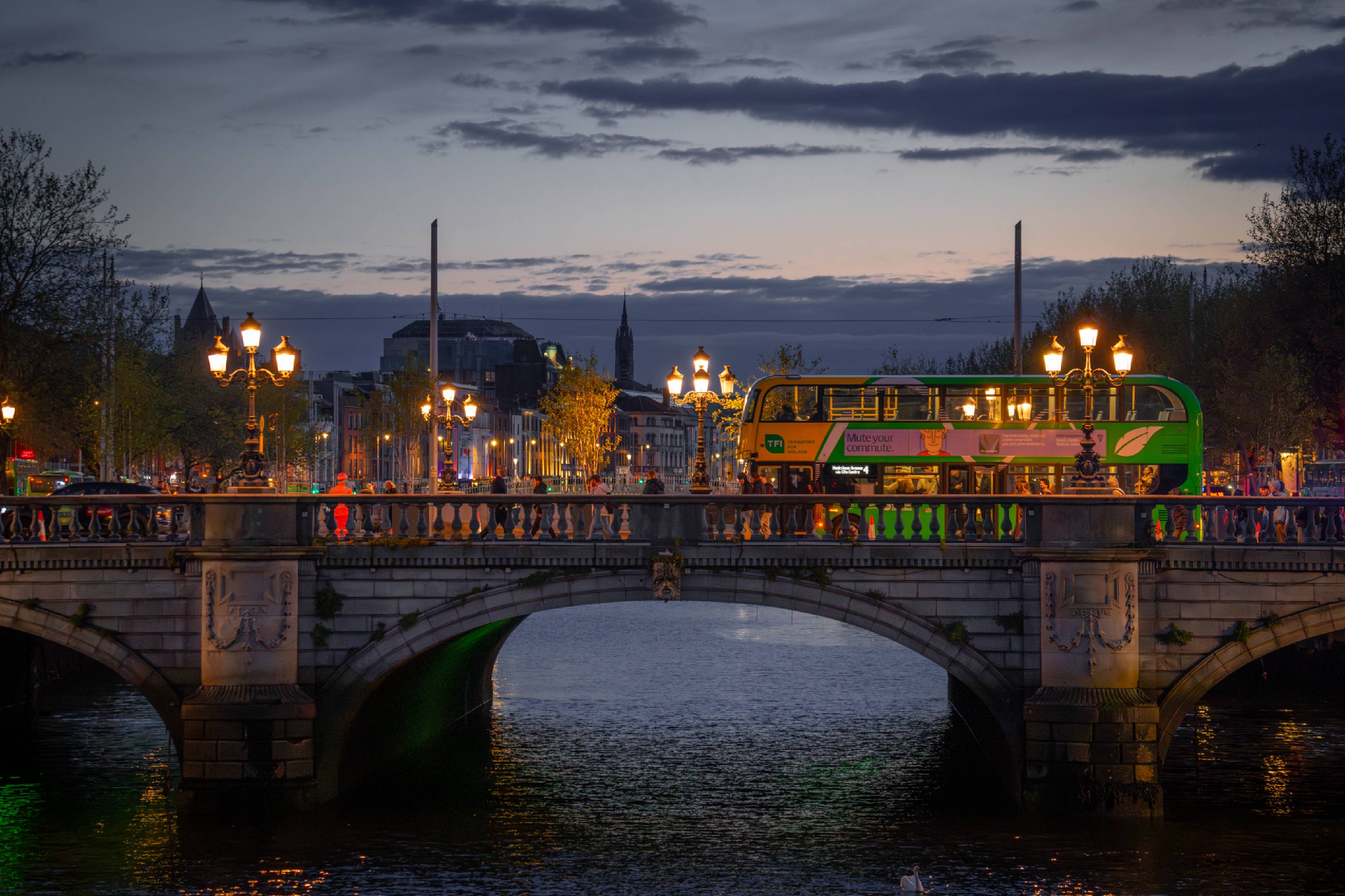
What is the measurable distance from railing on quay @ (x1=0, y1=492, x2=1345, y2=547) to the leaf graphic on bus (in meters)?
11.2

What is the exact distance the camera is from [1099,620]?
2602 centimetres

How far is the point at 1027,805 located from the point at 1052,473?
14977mm

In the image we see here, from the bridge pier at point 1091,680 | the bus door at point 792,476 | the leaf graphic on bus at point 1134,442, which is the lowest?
the bridge pier at point 1091,680

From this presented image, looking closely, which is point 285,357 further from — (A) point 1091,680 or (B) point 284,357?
(A) point 1091,680

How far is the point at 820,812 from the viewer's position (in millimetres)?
29281

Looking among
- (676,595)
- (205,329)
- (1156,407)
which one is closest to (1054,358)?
(1156,407)

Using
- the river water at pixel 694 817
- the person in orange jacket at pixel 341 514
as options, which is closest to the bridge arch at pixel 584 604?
the river water at pixel 694 817

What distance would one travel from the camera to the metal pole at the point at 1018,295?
50281 mm

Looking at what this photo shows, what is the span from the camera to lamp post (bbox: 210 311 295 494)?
27281 mm

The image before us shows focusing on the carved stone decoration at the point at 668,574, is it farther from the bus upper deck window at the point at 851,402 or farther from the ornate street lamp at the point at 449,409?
the ornate street lamp at the point at 449,409

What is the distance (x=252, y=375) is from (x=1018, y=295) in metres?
30.1

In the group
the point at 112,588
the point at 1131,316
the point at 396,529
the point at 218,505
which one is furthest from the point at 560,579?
the point at 1131,316

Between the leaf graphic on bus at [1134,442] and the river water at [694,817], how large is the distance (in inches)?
264

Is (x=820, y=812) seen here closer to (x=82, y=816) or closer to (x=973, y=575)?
(x=973, y=575)
